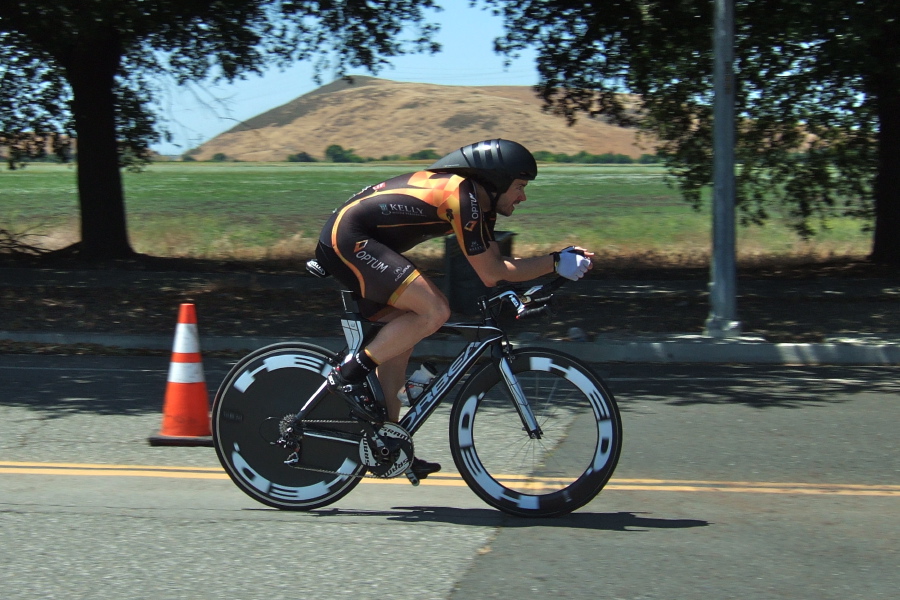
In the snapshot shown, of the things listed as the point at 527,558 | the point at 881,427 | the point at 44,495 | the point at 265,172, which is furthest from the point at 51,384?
the point at 265,172

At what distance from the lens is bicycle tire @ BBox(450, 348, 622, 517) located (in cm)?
488

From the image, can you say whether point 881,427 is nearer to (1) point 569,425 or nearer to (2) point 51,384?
(1) point 569,425

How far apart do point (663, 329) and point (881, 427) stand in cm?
424

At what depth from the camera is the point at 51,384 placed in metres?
8.55

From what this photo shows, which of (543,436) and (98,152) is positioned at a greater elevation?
(98,152)

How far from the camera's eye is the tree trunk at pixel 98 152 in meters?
15.9

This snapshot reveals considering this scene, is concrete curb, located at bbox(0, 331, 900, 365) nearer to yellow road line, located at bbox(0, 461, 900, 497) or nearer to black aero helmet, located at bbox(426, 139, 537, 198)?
yellow road line, located at bbox(0, 461, 900, 497)

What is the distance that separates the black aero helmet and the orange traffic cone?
2136 millimetres

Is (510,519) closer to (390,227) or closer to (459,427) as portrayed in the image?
(459,427)

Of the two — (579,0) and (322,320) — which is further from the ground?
(579,0)

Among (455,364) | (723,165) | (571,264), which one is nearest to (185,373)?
(455,364)

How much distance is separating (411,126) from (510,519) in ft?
303

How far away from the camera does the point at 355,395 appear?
4.94 m

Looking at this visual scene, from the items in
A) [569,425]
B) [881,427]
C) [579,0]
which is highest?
[579,0]
